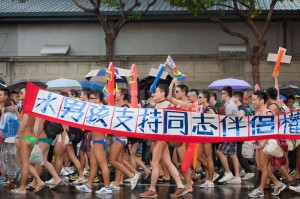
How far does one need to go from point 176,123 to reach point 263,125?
1471 mm

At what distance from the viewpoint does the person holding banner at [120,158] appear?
13.9 meters

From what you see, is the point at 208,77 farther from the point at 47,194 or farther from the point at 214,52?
the point at 47,194

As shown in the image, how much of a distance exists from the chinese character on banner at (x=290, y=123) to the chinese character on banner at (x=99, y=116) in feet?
9.42

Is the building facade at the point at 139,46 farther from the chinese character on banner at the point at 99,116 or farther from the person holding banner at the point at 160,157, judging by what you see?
the chinese character on banner at the point at 99,116

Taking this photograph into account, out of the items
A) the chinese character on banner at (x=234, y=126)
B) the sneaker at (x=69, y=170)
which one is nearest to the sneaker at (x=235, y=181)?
the chinese character on banner at (x=234, y=126)

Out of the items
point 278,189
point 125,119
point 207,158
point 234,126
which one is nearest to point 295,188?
point 278,189

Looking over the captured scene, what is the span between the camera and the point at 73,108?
42.3ft

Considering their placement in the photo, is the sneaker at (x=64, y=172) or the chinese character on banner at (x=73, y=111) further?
the sneaker at (x=64, y=172)

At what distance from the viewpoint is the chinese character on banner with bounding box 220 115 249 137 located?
1296cm

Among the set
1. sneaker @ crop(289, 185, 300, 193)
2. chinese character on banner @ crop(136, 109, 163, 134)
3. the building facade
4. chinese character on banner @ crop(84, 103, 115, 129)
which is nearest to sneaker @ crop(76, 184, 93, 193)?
chinese character on banner @ crop(84, 103, 115, 129)

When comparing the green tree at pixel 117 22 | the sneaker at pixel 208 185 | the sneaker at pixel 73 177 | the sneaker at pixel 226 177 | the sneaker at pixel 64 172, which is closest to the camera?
the sneaker at pixel 208 185

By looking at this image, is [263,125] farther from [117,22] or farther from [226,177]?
[117,22]

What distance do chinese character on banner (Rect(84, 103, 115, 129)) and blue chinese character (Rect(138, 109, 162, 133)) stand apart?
1.79 ft

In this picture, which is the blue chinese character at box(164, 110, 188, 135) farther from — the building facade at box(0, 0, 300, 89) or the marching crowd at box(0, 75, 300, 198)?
the building facade at box(0, 0, 300, 89)
